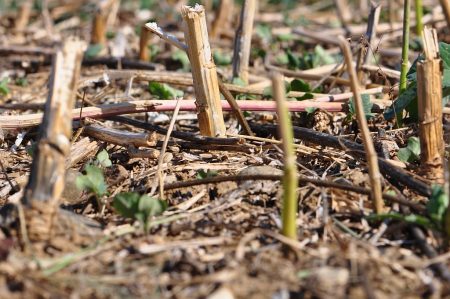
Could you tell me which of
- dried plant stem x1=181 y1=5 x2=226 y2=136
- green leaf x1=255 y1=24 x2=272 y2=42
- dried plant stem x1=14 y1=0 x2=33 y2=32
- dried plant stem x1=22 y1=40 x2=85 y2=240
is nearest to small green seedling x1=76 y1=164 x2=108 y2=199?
dried plant stem x1=22 y1=40 x2=85 y2=240

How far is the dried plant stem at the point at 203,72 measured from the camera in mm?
2340

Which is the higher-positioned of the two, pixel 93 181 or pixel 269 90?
pixel 269 90

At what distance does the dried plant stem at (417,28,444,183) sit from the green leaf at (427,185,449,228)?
27 cm

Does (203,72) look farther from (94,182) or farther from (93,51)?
(93,51)

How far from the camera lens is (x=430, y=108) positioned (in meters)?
2.02

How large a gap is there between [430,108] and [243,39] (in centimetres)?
122

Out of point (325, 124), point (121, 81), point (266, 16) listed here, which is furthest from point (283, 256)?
point (266, 16)

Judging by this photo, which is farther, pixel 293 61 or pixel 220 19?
pixel 220 19

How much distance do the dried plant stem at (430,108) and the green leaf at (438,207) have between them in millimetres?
270

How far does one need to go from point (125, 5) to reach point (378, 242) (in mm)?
4065

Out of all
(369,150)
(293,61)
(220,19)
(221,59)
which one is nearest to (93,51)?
(221,59)

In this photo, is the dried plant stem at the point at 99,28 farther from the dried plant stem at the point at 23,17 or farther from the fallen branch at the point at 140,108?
the fallen branch at the point at 140,108

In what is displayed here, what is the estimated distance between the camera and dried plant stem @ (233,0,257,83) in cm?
302

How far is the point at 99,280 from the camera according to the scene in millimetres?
1594
